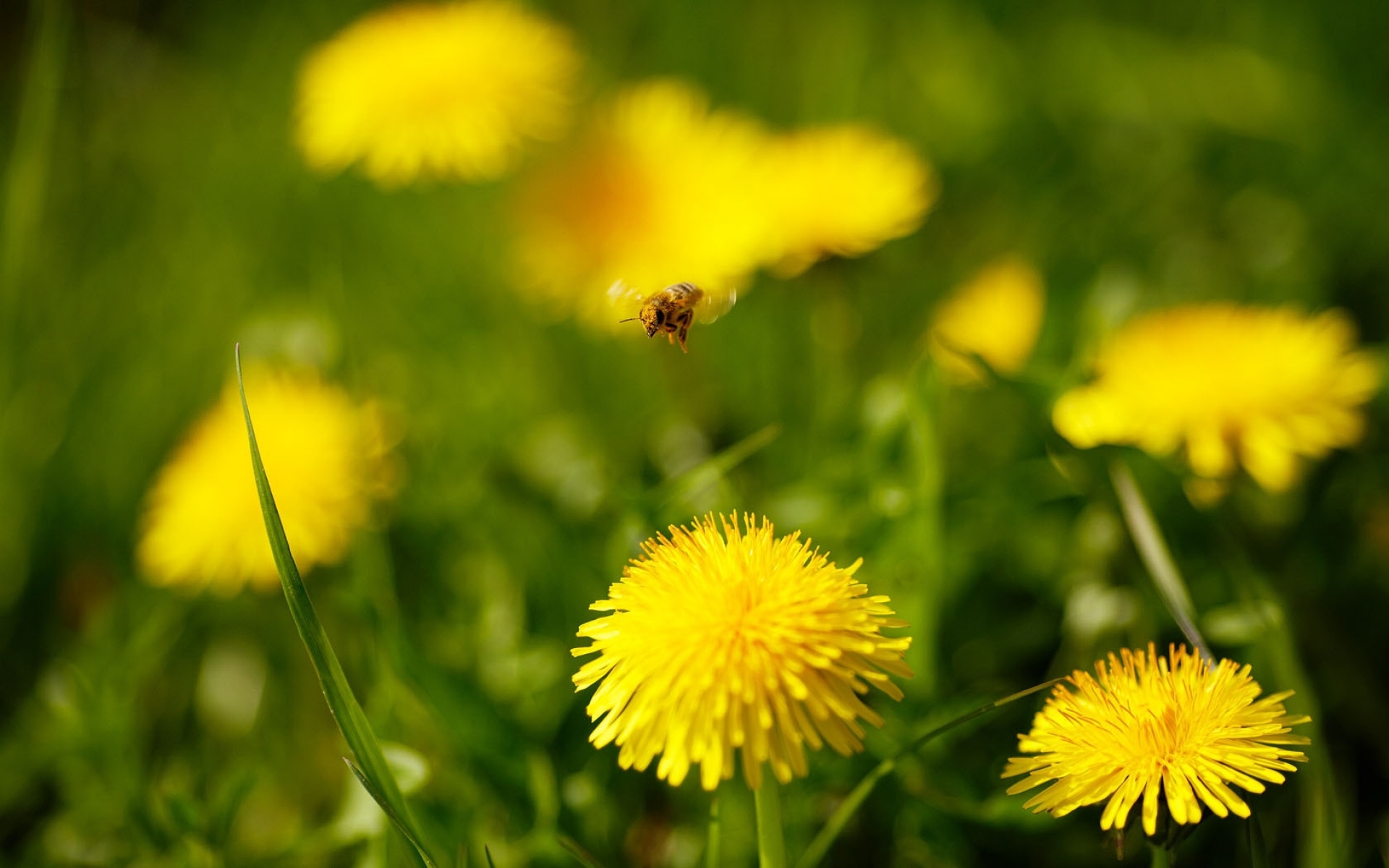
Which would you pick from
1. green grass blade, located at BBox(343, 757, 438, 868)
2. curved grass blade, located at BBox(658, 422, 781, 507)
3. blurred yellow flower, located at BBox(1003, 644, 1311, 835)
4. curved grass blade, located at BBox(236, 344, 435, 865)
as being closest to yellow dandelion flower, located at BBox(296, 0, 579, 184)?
curved grass blade, located at BBox(658, 422, 781, 507)

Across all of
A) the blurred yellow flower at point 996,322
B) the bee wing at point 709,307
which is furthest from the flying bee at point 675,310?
the blurred yellow flower at point 996,322

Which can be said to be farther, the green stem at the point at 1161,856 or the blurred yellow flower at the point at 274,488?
the blurred yellow flower at the point at 274,488

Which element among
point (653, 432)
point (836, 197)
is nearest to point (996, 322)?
point (836, 197)

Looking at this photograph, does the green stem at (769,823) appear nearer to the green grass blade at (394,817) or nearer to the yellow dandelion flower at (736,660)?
the yellow dandelion flower at (736,660)

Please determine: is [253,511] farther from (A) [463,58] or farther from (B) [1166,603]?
(B) [1166,603]

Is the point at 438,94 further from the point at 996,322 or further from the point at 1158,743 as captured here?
the point at 1158,743

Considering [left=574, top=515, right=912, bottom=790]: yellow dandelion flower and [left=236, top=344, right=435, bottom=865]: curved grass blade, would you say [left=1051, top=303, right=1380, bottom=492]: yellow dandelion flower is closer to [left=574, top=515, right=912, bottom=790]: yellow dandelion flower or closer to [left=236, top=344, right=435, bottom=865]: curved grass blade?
[left=574, top=515, right=912, bottom=790]: yellow dandelion flower
